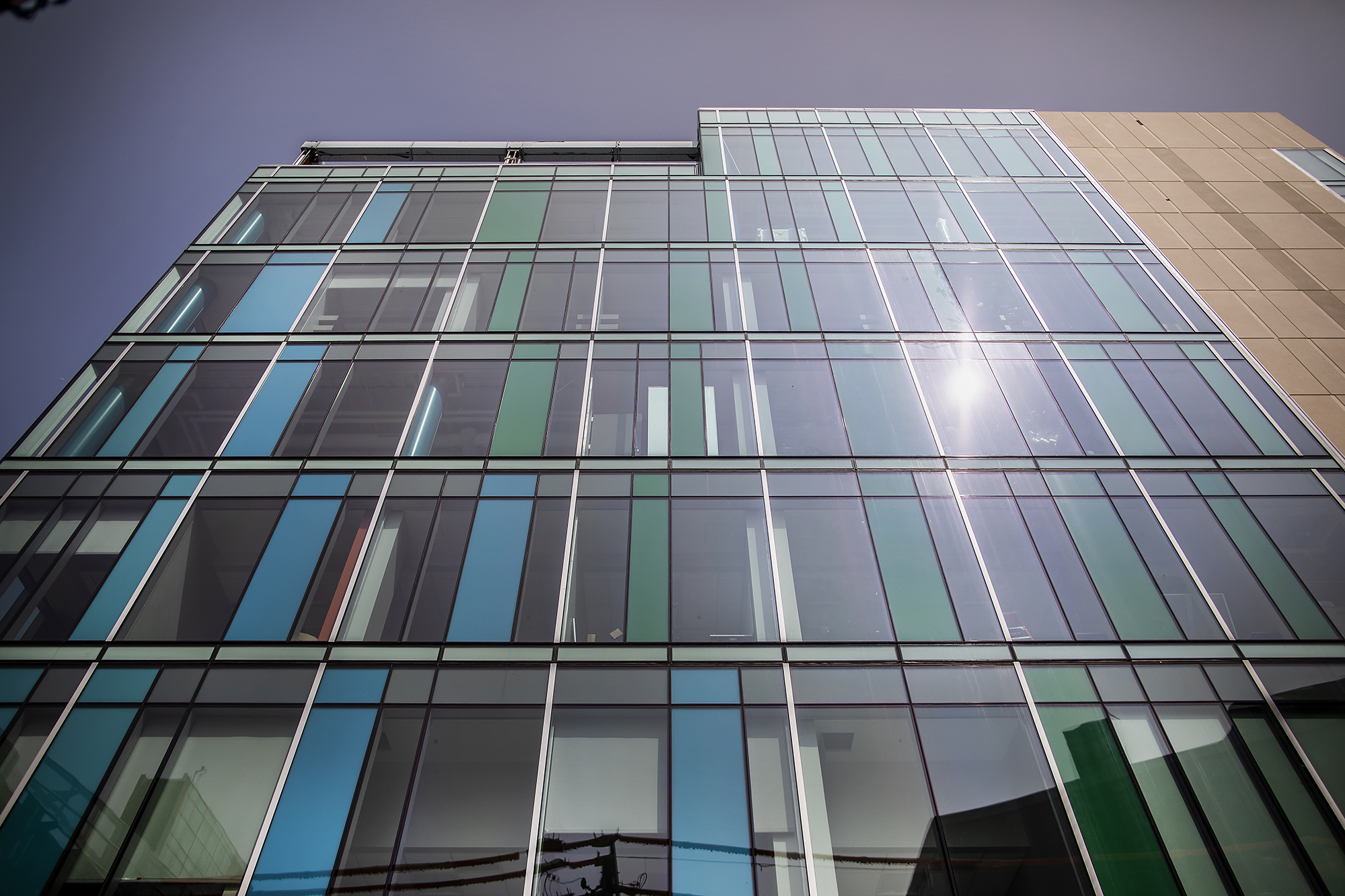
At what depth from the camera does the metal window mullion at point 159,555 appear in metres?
14.0

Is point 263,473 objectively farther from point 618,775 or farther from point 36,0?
point 618,775

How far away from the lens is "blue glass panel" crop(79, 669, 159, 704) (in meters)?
13.0

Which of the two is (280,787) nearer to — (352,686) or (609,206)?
(352,686)

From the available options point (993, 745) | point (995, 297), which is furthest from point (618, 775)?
point (995, 297)

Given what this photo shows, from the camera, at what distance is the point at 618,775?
12.2 m

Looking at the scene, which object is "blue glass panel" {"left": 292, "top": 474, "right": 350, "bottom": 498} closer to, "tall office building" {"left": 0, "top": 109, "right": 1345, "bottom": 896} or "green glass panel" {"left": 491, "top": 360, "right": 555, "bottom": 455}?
"tall office building" {"left": 0, "top": 109, "right": 1345, "bottom": 896}

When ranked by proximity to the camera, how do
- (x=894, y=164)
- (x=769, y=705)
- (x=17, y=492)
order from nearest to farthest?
(x=769, y=705), (x=17, y=492), (x=894, y=164)

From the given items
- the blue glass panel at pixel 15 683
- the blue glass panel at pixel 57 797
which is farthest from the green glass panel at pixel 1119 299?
the blue glass panel at pixel 15 683

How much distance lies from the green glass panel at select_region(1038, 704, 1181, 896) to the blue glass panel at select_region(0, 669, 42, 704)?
18.5m

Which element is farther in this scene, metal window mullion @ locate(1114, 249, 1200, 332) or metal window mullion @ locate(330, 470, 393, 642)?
metal window mullion @ locate(1114, 249, 1200, 332)

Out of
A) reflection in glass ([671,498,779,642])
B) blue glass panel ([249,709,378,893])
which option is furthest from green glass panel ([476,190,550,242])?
blue glass panel ([249,709,378,893])

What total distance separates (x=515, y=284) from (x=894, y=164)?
50.9ft

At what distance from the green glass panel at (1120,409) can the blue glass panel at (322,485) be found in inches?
740

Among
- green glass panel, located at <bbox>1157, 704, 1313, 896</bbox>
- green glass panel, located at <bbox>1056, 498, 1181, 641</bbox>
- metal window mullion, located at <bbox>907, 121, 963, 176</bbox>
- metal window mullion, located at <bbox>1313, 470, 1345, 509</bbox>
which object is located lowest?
green glass panel, located at <bbox>1157, 704, 1313, 896</bbox>
